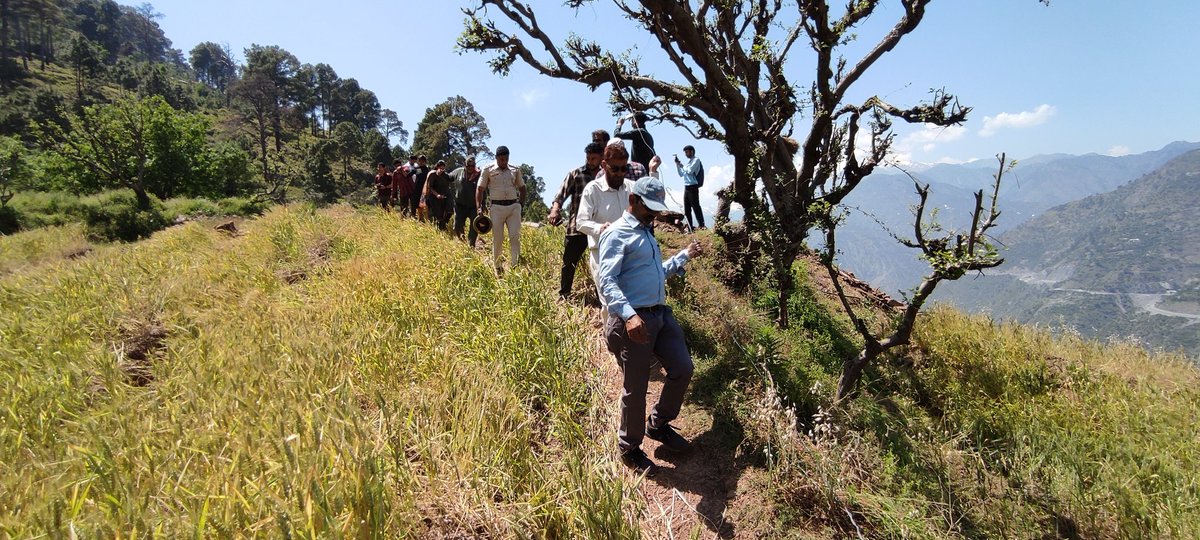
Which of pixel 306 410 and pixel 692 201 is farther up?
pixel 692 201

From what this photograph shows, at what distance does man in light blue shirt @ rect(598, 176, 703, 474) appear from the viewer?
2.79 m

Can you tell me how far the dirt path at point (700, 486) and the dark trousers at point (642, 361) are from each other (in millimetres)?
190

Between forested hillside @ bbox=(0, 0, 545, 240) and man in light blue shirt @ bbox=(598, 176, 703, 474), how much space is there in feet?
72.7

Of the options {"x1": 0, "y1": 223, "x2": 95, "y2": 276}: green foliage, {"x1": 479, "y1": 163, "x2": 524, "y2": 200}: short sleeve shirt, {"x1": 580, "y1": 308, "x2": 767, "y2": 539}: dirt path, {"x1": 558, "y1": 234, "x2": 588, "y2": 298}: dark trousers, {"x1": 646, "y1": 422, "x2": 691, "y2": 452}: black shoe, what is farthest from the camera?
{"x1": 0, "y1": 223, "x2": 95, "y2": 276}: green foliage

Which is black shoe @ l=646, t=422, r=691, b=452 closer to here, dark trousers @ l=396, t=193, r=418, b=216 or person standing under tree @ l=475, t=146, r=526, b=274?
person standing under tree @ l=475, t=146, r=526, b=274

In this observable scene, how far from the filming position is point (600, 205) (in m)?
3.78

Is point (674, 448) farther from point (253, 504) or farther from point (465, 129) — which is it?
point (465, 129)

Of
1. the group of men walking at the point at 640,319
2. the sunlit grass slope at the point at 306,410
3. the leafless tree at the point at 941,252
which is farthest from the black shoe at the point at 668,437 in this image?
the leafless tree at the point at 941,252

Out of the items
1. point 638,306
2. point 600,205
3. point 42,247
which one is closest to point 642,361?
point 638,306

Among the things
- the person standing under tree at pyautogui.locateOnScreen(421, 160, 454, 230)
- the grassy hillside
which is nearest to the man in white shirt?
the grassy hillside

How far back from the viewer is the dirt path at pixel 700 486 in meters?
2.54

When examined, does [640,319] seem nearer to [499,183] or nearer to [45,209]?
[499,183]

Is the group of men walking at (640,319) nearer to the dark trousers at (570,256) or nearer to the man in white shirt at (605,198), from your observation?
the man in white shirt at (605,198)

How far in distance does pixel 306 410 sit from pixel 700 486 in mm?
2337
